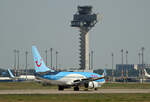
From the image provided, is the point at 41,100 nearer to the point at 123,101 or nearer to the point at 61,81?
the point at 123,101

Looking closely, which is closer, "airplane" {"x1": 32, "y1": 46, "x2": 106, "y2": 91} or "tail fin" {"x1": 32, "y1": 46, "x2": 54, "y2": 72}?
"tail fin" {"x1": 32, "y1": 46, "x2": 54, "y2": 72}

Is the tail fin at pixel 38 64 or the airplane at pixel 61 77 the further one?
the airplane at pixel 61 77

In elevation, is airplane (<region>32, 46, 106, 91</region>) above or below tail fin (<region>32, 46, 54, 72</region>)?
below

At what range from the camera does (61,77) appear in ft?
264

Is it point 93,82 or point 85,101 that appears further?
point 93,82

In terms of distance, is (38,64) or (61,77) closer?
(38,64)

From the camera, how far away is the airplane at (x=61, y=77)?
3110 inches

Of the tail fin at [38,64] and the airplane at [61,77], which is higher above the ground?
the tail fin at [38,64]

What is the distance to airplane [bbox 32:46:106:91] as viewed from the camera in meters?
79.0

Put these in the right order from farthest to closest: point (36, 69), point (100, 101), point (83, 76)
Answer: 1. point (83, 76)
2. point (36, 69)
3. point (100, 101)

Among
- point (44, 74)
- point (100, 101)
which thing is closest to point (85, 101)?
point (100, 101)

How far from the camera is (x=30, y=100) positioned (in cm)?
5334

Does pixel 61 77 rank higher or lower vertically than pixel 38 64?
lower

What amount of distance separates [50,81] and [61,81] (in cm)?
205
